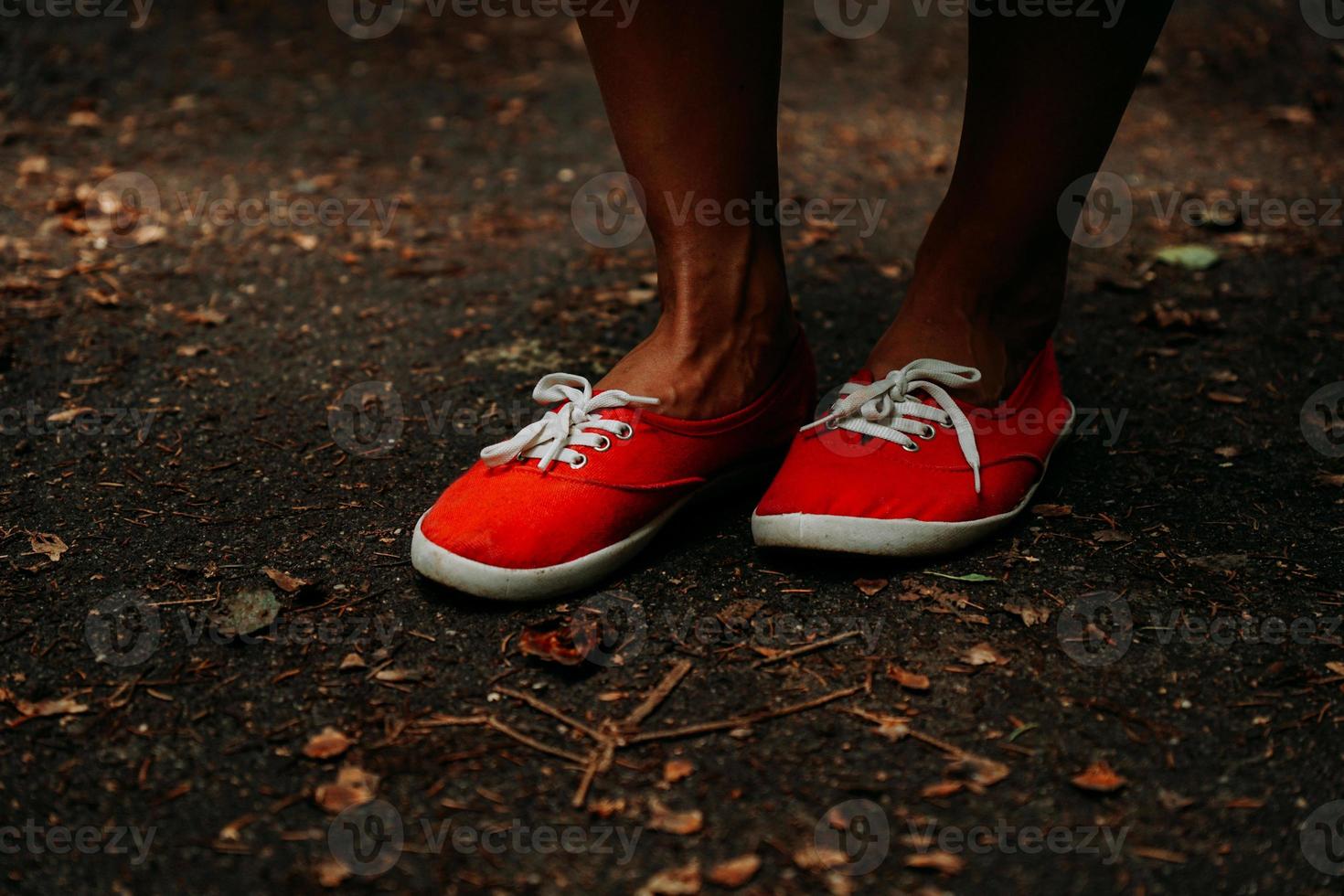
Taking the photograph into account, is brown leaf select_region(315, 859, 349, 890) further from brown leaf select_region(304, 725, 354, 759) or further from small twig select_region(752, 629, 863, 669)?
small twig select_region(752, 629, 863, 669)

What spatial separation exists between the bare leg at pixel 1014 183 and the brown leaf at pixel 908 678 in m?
0.52

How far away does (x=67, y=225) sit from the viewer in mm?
3189

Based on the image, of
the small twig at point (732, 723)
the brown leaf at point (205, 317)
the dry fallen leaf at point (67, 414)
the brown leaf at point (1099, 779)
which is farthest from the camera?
the brown leaf at point (205, 317)

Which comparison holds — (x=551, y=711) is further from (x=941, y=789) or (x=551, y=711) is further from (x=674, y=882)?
(x=941, y=789)

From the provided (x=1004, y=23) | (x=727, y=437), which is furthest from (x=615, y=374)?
(x=1004, y=23)

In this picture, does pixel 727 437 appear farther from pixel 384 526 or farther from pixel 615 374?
pixel 384 526

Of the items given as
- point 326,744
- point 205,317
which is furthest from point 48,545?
point 205,317

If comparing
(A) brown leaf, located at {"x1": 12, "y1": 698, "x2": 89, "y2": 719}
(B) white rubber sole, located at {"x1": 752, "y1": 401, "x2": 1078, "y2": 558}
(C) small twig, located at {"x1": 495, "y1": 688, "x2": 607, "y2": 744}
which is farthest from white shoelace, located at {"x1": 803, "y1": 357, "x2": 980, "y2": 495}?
(A) brown leaf, located at {"x1": 12, "y1": 698, "x2": 89, "y2": 719}

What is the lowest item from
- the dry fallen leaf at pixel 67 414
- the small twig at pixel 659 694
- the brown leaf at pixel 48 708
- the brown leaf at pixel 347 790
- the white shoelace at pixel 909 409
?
the small twig at pixel 659 694

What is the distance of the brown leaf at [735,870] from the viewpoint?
45.8 inches

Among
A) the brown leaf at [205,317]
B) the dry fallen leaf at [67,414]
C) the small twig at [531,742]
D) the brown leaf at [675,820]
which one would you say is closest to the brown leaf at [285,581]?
the small twig at [531,742]

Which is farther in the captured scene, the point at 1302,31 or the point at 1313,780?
the point at 1302,31

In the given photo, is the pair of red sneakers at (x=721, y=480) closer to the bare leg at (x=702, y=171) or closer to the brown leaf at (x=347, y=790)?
the bare leg at (x=702, y=171)

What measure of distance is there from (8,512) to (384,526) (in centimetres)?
67
